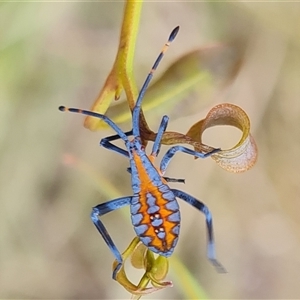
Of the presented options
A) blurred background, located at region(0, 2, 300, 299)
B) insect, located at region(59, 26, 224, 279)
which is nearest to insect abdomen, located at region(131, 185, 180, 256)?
insect, located at region(59, 26, 224, 279)

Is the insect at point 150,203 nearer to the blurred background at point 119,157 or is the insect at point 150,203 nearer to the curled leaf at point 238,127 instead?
the curled leaf at point 238,127

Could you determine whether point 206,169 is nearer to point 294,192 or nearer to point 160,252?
point 294,192

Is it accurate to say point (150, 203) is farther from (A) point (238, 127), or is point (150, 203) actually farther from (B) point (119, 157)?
(B) point (119, 157)

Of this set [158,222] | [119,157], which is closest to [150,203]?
[158,222]

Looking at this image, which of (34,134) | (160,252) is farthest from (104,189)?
(160,252)

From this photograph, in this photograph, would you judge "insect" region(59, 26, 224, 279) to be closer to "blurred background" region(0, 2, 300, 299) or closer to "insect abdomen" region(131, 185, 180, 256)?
"insect abdomen" region(131, 185, 180, 256)

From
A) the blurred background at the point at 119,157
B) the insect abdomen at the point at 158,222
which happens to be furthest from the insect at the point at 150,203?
the blurred background at the point at 119,157
